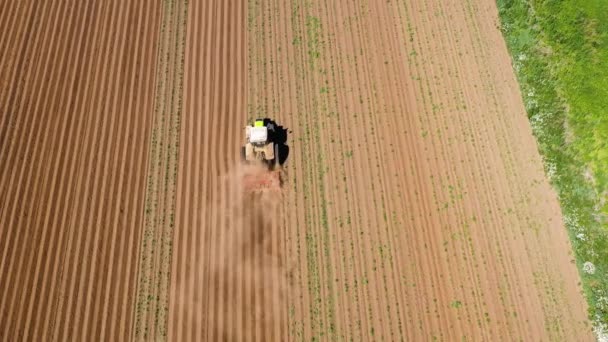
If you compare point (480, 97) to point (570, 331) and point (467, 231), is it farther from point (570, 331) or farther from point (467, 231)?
point (570, 331)

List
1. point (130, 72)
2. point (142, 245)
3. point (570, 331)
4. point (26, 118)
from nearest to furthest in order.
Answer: point (570, 331)
point (142, 245)
point (26, 118)
point (130, 72)

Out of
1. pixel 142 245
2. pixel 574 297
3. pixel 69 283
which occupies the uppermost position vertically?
pixel 142 245

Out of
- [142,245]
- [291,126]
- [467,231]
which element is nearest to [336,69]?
[291,126]

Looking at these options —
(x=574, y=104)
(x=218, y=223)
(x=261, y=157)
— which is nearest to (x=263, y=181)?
(x=261, y=157)

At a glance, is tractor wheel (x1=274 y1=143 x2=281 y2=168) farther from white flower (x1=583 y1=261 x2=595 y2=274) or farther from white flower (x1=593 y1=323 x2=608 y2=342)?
white flower (x1=593 y1=323 x2=608 y2=342)


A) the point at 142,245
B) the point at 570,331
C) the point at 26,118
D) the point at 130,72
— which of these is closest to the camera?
the point at 570,331

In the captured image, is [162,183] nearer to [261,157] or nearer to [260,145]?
[261,157]
